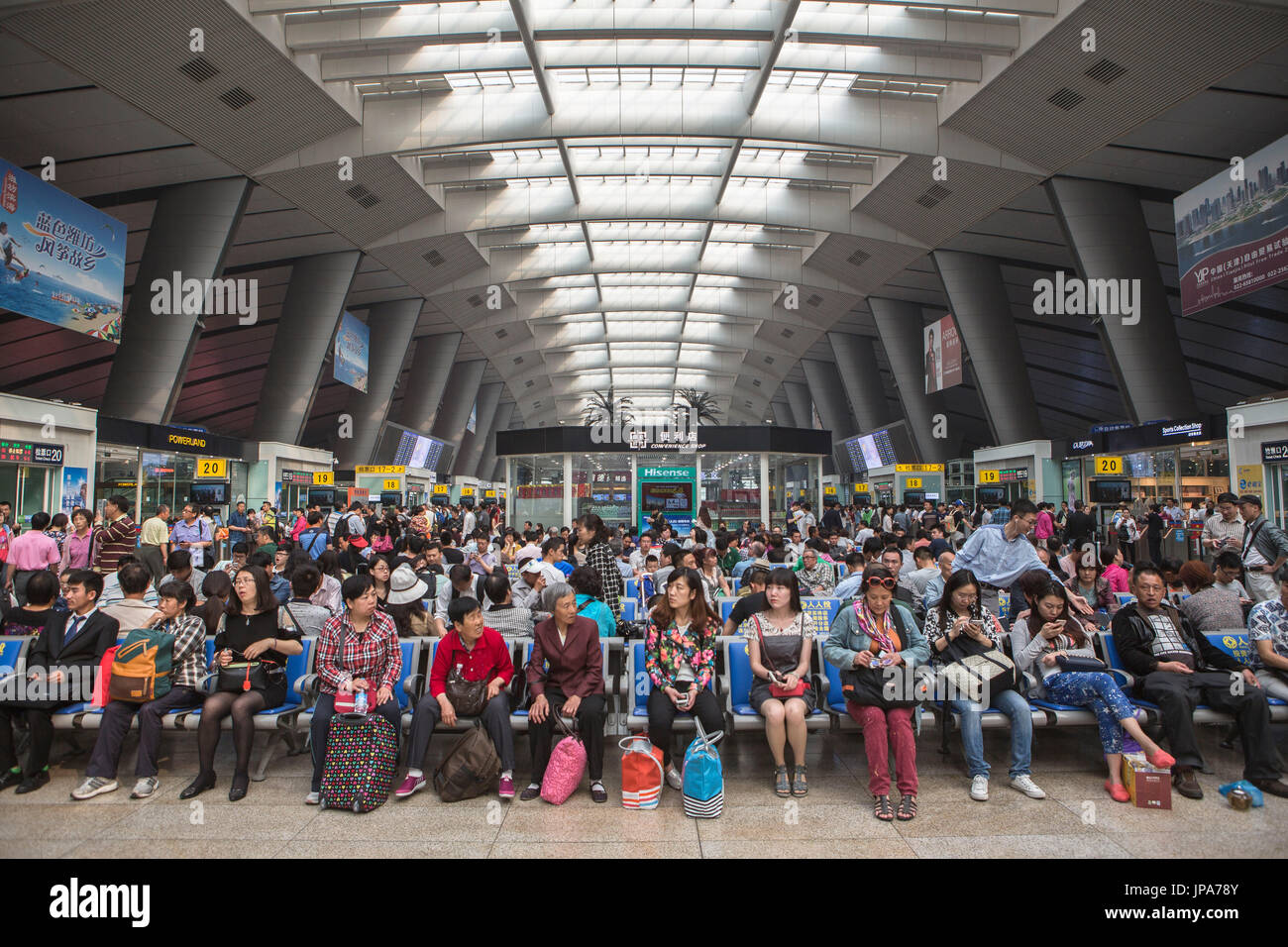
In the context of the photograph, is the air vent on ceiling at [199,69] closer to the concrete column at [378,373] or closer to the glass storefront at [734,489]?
the glass storefront at [734,489]

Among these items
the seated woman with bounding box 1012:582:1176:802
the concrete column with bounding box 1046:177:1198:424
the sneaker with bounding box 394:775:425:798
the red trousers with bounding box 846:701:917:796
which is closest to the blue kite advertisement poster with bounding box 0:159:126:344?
the sneaker with bounding box 394:775:425:798

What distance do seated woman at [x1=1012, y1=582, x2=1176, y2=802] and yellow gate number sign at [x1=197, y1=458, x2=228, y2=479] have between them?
19.1 m

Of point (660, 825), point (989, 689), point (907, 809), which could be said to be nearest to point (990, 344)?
point (989, 689)

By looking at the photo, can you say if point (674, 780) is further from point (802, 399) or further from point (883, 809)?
point (802, 399)

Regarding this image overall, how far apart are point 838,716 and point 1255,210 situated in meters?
14.5

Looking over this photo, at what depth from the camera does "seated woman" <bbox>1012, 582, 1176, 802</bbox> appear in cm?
427

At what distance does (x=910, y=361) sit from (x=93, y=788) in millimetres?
28911

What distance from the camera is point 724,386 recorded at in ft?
163

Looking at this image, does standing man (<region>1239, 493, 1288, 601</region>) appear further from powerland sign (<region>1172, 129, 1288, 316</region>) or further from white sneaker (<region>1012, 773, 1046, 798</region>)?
powerland sign (<region>1172, 129, 1288, 316</region>)

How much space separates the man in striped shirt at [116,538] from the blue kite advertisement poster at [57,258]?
25.2 feet
